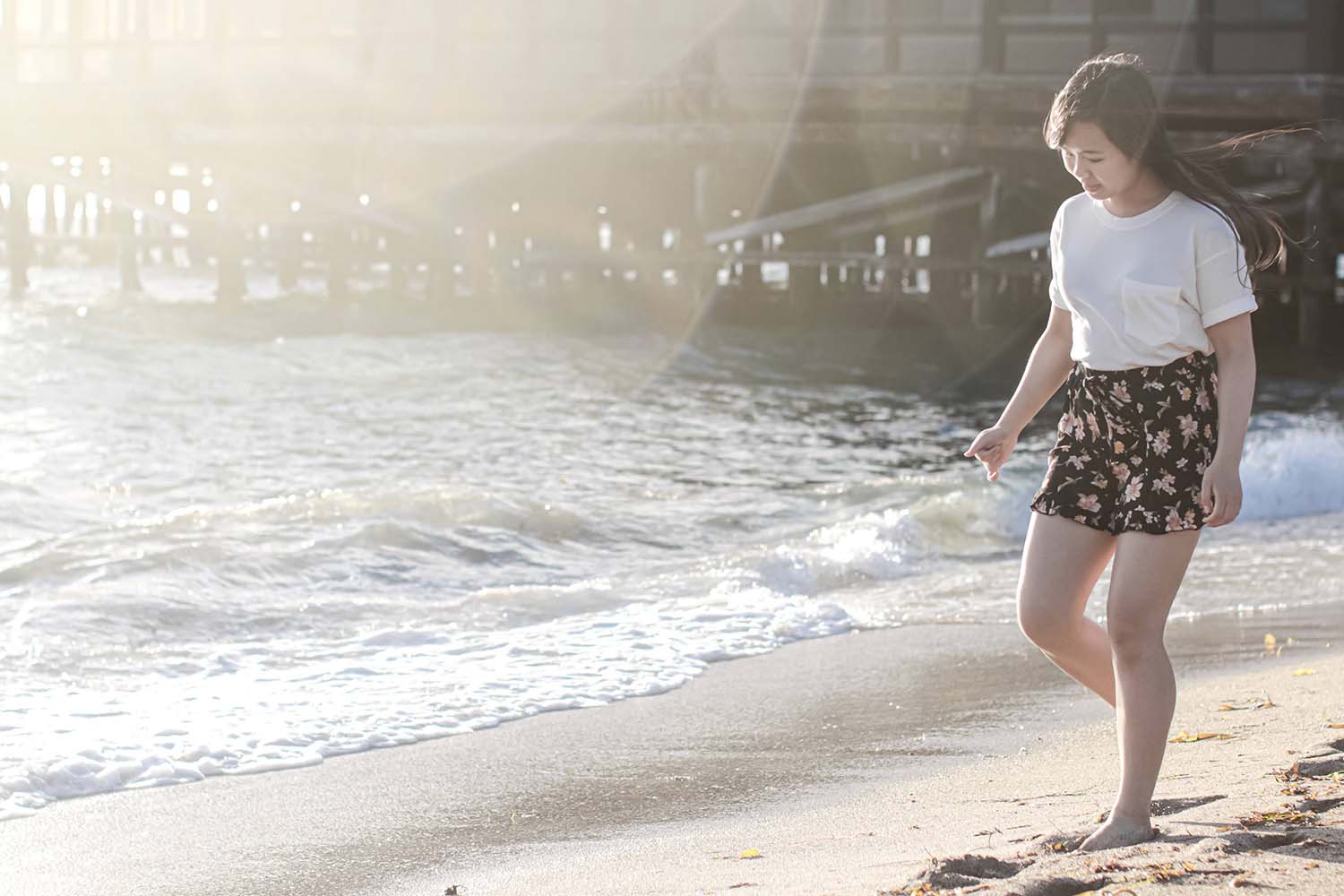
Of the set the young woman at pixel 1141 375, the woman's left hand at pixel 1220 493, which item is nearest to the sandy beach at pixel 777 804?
the young woman at pixel 1141 375

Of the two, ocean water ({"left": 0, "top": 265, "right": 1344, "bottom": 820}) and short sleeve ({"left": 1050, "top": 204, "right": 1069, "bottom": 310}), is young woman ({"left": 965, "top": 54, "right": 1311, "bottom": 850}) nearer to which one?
short sleeve ({"left": 1050, "top": 204, "right": 1069, "bottom": 310})

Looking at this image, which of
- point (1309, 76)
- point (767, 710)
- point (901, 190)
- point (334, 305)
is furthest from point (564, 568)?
point (334, 305)

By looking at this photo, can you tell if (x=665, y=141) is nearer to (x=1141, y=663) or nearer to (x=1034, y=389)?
(x=1034, y=389)

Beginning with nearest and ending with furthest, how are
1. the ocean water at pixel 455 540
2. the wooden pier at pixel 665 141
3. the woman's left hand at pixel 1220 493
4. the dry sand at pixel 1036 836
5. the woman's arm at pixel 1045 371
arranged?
the dry sand at pixel 1036 836, the woman's left hand at pixel 1220 493, the woman's arm at pixel 1045 371, the ocean water at pixel 455 540, the wooden pier at pixel 665 141

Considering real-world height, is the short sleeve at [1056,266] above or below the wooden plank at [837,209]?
below

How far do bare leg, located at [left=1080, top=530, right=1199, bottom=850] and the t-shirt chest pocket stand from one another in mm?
354

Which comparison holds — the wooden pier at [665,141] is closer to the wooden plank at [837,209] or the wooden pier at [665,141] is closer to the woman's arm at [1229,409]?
the wooden plank at [837,209]

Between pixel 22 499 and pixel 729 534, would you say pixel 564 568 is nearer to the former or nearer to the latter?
pixel 729 534

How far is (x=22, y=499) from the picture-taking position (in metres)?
8.73

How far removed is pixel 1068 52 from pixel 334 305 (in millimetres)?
10745

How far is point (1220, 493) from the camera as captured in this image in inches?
104

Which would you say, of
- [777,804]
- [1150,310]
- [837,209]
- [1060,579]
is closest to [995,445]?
[1060,579]

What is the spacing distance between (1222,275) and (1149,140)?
268 mm

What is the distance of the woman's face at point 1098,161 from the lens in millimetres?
2727
